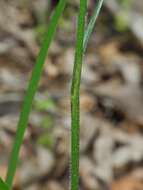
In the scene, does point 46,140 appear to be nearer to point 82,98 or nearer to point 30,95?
point 82,98

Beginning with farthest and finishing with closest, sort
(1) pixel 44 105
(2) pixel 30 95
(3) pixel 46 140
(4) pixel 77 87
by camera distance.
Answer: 1. (1) pixel 44 105
2. (3) pixel 46 140
3. (2) pixel 30 95
4. (4) pixel 77 87

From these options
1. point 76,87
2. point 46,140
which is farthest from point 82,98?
point 76,87

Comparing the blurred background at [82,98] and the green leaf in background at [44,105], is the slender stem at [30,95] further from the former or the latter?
the green leaf in background at [44,105]

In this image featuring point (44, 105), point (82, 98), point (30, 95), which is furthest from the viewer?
point (82, 98)

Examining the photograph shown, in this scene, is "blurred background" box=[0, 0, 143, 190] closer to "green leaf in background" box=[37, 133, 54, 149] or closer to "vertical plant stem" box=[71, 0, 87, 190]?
"green leaf in background" box=[37, 133, 54, 149]

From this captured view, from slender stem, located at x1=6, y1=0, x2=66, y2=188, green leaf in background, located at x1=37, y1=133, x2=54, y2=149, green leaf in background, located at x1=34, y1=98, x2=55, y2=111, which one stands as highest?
green leaf in background, located at x1=34, y1=98, x2=55, y2=111

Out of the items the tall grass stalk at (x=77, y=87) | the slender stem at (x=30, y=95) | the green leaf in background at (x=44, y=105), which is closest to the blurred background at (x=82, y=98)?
the green leaf in background at (x=44, y=105)

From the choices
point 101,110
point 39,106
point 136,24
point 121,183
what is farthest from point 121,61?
point 121,183

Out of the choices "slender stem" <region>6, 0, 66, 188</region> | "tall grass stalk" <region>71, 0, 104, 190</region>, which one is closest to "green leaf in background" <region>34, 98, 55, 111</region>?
"slender stem" <region>6, 0, 66, 188</region>
